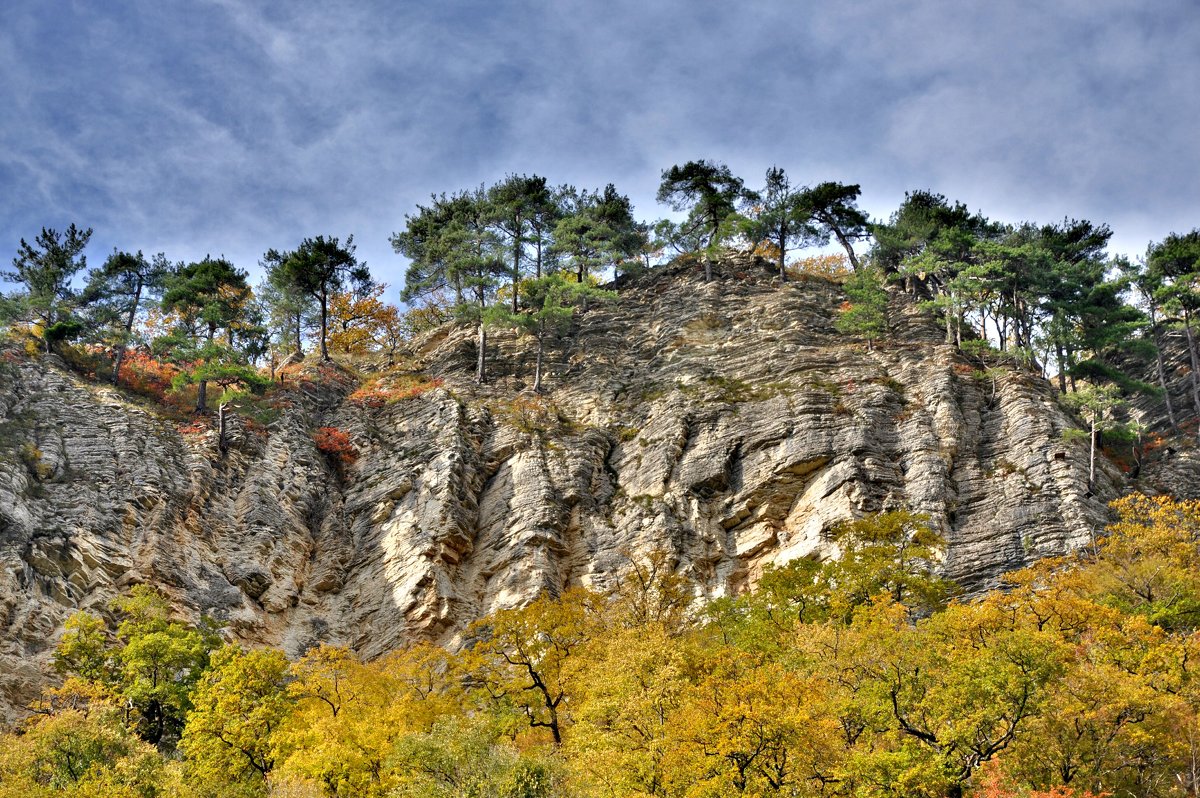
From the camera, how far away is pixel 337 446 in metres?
56.2

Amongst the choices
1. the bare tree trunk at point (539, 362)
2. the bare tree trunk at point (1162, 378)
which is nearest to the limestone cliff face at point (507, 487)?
the bare tree trunk at point (539, 362)

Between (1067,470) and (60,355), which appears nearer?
(1067,470)

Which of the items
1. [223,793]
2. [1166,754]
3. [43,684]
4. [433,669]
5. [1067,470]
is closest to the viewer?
[1166,754]

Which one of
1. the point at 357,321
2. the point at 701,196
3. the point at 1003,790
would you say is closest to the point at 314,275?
the point at 357,321

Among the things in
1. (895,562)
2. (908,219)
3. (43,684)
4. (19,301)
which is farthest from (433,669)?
(908,219)

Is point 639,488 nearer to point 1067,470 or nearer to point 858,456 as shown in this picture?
point 858,456

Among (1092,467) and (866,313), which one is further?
(866,313)

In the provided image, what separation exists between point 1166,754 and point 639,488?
2816cm

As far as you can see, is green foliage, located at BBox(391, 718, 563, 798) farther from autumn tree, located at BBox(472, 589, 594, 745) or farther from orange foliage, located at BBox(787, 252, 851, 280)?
orange foliage, located at BBox(787, 252, 851, 280)

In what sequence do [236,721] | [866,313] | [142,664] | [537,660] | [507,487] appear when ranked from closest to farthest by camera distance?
[236,721] < [142,664] < [537,660] < [507,487] < [866,313]

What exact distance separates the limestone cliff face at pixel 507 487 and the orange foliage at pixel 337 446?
21.5 inches

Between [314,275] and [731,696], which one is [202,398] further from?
[731,696]

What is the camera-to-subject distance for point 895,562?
40188 millimetres

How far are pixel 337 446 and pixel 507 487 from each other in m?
12.1
